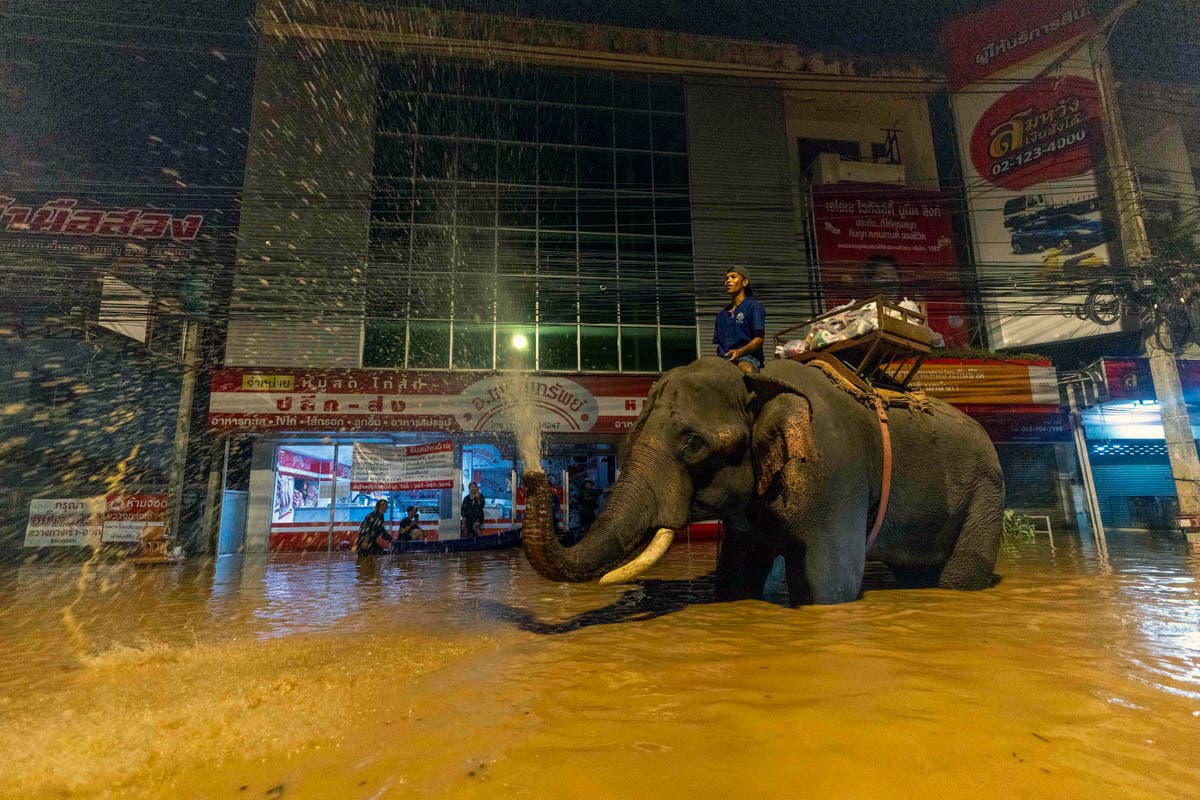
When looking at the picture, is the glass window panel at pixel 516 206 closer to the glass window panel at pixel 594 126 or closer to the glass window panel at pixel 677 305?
the glass window panel at pixel 594 126

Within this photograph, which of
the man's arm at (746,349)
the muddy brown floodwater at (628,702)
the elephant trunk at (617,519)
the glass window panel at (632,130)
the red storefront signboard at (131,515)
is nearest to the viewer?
the muddy brown floodwater at (628,702)

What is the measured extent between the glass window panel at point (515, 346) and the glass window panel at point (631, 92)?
29.0 feet

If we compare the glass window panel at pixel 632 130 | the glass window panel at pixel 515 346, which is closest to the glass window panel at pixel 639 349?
the glass window panel at pixel 515 346

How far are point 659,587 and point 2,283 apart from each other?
681 inches

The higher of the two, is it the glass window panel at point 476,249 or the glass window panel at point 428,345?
the glass window panel at point 476,249

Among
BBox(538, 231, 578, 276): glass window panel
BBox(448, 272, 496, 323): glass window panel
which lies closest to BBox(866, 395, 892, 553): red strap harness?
BBox(448, 272, 496, 323): glass window panel

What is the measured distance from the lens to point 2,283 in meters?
14.3

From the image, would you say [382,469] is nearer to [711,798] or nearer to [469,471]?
[469,471]

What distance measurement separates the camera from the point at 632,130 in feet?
67.3

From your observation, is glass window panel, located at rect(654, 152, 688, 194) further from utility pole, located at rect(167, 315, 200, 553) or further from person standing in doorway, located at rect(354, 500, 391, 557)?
utility pole, located at rect(167, 315, 200, 553)

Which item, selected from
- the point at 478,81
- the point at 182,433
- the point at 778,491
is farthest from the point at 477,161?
the point at 778,491

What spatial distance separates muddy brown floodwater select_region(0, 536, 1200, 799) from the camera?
171cm

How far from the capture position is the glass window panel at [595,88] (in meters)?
20.4

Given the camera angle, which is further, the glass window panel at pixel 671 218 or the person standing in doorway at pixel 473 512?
the glass window panel at pixel 671 218
